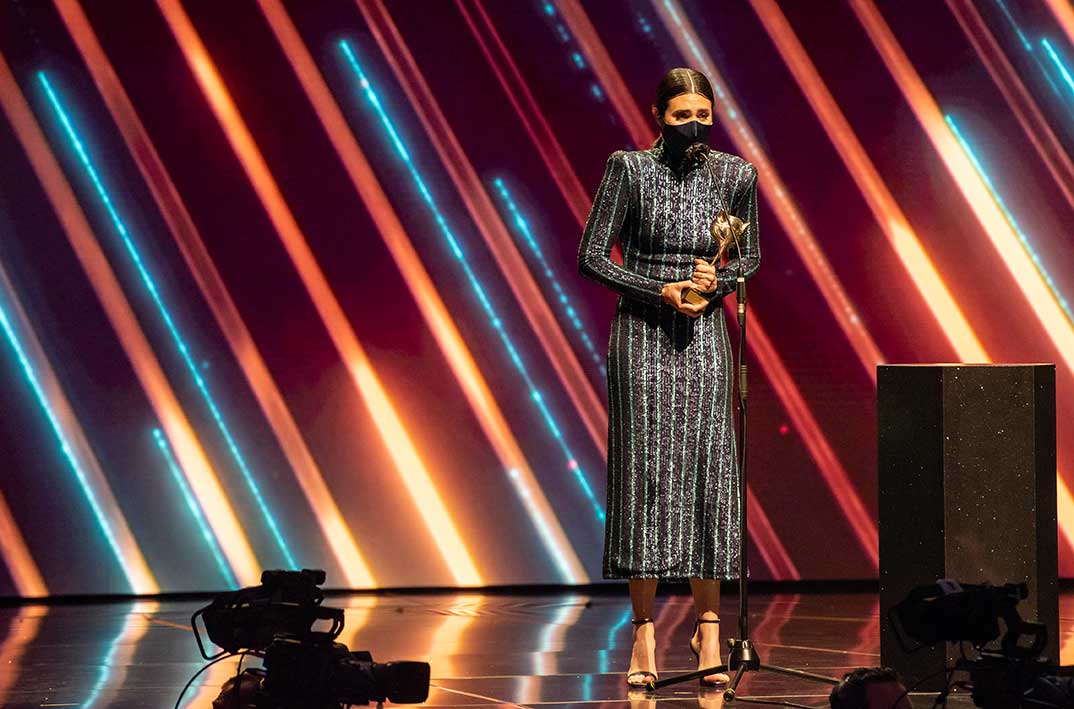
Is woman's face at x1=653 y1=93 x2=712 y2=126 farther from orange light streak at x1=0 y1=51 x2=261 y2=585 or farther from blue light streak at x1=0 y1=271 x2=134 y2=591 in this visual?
blue light streak at x1=0 y1=271 x2=134 y2=591

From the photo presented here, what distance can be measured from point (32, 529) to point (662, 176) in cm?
289

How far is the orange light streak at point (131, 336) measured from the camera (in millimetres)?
5246

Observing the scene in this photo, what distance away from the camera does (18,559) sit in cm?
528

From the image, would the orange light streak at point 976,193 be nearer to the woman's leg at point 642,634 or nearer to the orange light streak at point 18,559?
the woman's leg at point 642,634

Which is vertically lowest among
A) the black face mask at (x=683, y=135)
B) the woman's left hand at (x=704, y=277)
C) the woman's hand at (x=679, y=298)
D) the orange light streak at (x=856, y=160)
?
the woman's hand at (x=679, y=298)

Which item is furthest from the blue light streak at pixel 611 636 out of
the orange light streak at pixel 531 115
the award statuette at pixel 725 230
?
the orange light streak at pixel 531 115

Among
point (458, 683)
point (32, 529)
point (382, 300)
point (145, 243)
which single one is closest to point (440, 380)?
point (382, 300)

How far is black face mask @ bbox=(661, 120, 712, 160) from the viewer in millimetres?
3246

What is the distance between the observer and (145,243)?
5293mm

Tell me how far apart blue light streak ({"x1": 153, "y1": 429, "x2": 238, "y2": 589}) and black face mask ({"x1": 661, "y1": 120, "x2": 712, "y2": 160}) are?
2.61 metres

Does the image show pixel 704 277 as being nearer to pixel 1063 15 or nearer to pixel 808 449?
pixel 808 449

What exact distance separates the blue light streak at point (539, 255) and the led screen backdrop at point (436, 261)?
0.03ft

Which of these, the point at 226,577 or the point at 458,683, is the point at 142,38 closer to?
the point at 226,577

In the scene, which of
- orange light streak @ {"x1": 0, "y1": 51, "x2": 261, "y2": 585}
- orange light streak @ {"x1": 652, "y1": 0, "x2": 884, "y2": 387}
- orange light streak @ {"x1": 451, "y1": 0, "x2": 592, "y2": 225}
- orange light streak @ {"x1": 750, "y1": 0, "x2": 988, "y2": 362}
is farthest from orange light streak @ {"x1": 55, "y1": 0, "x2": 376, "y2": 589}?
orange light streak @ {"x1": 750, "y1": 0, "x2": 988, "y2": 362}
